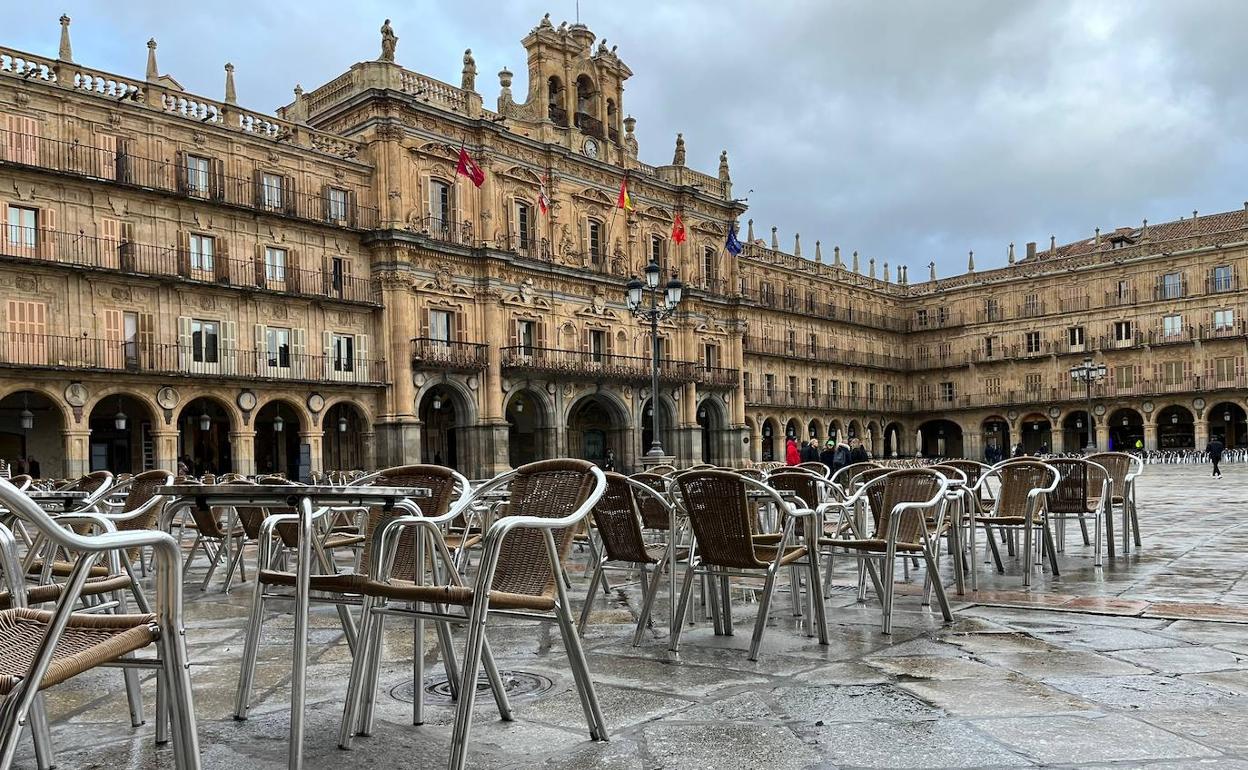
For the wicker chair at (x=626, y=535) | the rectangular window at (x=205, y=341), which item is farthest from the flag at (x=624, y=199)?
the wicker chair at (x=626, y=535)

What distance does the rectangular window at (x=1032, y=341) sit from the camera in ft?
177

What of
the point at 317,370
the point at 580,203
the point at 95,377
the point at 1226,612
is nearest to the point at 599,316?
the point at 580,203

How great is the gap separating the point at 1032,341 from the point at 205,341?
142ft

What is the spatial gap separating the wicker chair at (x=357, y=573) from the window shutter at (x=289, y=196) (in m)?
25.0

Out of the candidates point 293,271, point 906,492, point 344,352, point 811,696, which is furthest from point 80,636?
point 344,352

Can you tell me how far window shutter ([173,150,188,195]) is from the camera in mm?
25359

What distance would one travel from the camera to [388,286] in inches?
1152

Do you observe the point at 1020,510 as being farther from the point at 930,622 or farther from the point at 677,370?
the point at 677,370

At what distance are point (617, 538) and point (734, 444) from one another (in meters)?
35.1

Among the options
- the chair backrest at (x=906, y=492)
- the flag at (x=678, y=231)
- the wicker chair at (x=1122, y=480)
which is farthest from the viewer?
the flag at (x=678, y=231)

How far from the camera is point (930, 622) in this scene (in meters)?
5.53

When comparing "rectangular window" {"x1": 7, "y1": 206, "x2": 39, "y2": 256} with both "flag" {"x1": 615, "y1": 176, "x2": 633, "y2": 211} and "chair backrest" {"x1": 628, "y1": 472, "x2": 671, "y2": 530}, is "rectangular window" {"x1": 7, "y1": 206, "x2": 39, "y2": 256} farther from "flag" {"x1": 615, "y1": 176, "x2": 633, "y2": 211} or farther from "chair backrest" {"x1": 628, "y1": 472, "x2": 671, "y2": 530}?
"chair backrest" {"x1": 628, "y1": 472, "x2": 671, "y2": 530}

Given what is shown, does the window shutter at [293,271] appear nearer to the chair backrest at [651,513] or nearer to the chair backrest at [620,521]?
the chair backrest at [651,513]

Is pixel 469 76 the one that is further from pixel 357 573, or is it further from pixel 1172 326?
pixel 1172 326
